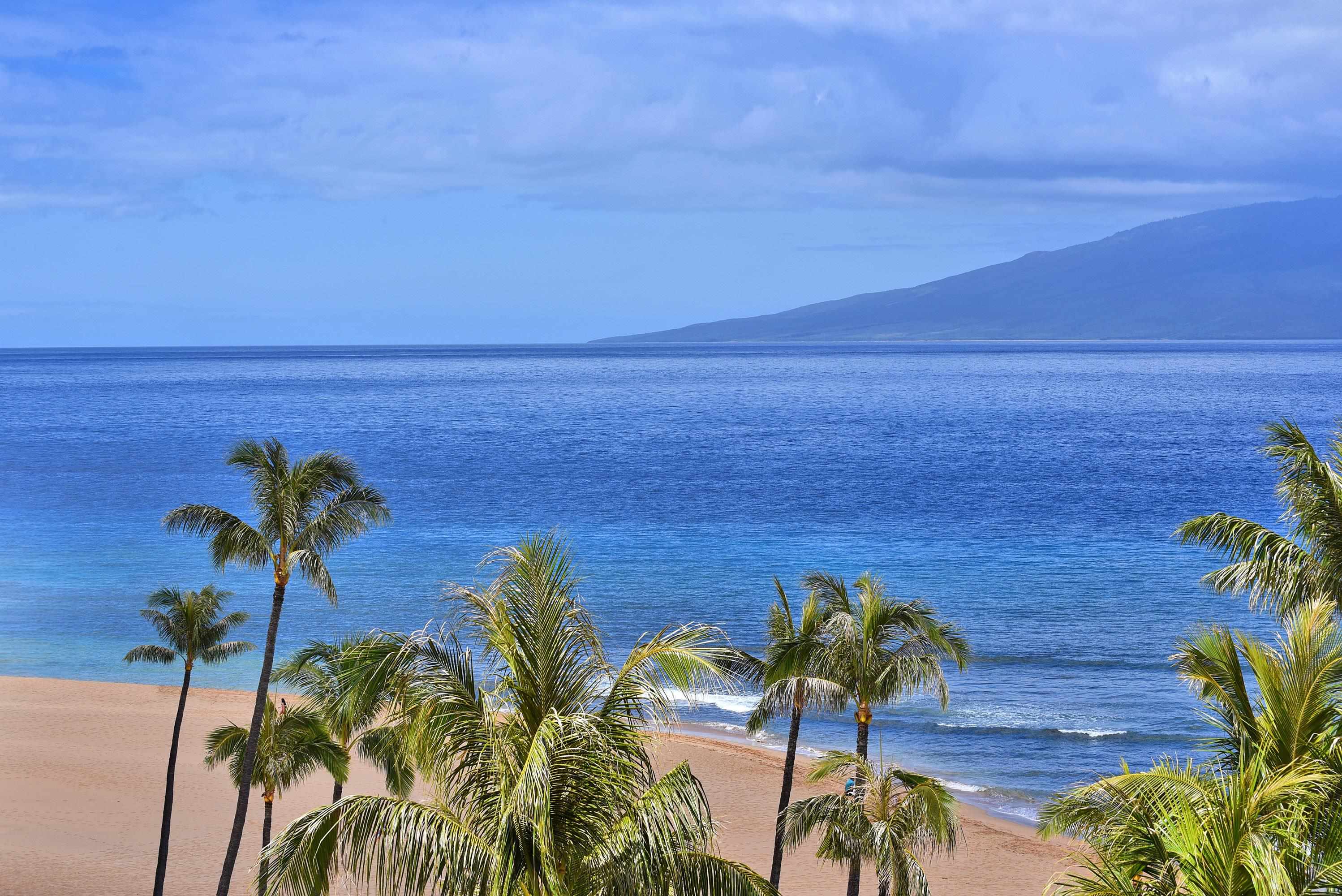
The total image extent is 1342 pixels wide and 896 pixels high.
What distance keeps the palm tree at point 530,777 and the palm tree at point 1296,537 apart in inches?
337

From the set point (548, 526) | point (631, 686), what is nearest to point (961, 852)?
point (631, 686)

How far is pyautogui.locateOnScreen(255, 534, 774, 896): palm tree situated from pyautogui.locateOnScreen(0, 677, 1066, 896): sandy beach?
11.4m

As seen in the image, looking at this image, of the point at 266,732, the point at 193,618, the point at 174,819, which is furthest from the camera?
the point at 174,819

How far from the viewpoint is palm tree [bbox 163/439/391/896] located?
1823 cm

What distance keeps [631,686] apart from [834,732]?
2696cm

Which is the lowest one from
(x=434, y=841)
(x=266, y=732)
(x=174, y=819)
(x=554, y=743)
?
(x=174, y=819)

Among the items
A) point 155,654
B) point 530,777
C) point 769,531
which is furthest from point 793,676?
point 769,531

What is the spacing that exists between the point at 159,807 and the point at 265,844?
7.89 metres

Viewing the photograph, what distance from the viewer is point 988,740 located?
33031 mm

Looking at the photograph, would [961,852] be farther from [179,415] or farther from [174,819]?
[179,415]

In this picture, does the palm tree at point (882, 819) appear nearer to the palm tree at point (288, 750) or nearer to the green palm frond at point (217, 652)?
the palm tree at point (288, 750)

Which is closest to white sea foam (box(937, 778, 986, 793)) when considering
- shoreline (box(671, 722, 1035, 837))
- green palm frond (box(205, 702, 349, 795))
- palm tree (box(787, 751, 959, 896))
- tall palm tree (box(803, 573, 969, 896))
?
shoreline (box(671, 722, 1035, 837))

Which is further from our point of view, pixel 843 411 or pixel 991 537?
pixel 843 411

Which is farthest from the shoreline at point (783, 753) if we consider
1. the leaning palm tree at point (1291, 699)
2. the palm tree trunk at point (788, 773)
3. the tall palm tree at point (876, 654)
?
the leaning palm tree at point (1291, 699)
